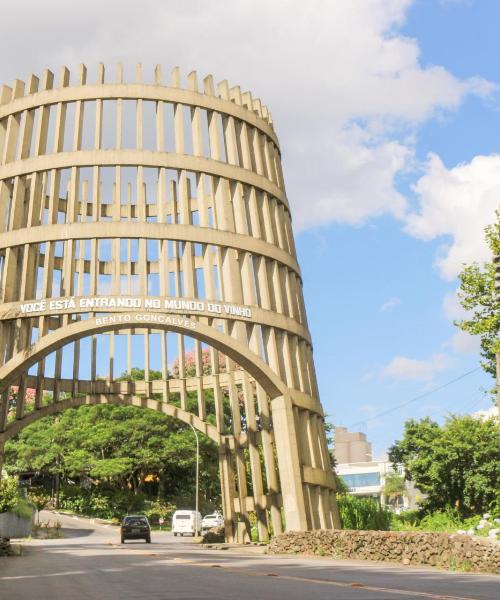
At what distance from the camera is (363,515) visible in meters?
36.2

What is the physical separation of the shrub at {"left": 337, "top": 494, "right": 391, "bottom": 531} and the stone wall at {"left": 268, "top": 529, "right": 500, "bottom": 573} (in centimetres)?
→ 805

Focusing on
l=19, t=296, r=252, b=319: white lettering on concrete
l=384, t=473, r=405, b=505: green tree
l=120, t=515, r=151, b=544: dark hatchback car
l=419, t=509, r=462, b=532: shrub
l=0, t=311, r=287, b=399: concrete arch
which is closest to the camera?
l=0, t=311, r=287, b=399: concrete arch

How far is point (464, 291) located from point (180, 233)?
13.2m

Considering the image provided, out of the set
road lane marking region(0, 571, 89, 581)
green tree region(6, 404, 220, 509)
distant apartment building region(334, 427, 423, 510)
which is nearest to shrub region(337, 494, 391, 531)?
road lane marking region(0, 571, 89, 581)

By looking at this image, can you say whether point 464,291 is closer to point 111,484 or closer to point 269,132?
point 269,132

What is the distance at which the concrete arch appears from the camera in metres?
29.3

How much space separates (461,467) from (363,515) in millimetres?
13348

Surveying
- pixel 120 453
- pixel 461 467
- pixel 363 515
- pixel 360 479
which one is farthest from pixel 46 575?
pixel 360 479

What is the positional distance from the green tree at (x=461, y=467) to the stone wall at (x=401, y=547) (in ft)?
67.7

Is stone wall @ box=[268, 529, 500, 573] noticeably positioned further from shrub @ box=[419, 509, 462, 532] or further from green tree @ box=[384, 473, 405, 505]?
green tree @ box=[384, 473, 405, 505]

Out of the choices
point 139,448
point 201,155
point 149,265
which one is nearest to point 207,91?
point 201,155

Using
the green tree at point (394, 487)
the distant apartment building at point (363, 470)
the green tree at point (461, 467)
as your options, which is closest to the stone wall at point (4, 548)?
the green tree at point (461, 467)

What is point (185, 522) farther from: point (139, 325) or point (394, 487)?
point (394, 487)

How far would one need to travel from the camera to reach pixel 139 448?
6844 cm
